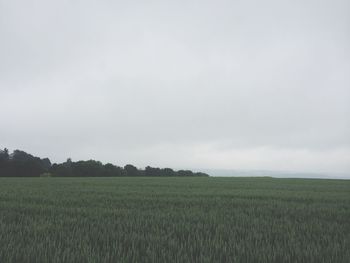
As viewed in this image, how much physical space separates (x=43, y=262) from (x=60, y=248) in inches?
24.2

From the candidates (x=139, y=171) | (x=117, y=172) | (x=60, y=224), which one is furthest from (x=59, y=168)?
(x=60, y=224)

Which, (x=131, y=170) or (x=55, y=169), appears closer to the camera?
(x=55, y=169)

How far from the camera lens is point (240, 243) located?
500cm

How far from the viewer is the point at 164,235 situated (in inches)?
223

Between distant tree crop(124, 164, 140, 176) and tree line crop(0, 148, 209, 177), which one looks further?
distant tree crop(124, 164, 140, 176)

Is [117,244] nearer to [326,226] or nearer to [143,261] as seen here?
[143,261]

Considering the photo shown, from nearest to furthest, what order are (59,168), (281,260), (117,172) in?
(281,260)
(59,168)
(117,172)

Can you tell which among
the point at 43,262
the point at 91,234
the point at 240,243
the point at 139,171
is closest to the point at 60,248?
the point at 43,262

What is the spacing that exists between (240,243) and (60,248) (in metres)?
2.85

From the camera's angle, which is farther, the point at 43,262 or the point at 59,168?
the point at 59,168

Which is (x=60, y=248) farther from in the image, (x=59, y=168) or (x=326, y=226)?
(x=59, y=168)

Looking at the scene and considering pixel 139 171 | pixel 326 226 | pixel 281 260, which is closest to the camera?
pixel 281 260

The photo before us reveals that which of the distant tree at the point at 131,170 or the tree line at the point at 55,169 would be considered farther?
the distant tree at the point at 131,170

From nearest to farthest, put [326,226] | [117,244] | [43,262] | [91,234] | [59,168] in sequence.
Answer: [43,262] → [117,244] → [91,234] → [326,226] → [59,168]
